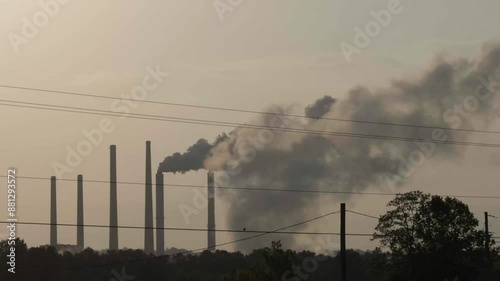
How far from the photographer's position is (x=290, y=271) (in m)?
99.8

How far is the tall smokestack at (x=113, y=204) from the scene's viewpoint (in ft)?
513

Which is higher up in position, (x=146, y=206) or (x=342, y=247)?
(x=146, y=206)

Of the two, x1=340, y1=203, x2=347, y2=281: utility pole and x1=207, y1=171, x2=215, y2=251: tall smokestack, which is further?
x1=207, y1=171, x2=215, y2=251: tall smokestack

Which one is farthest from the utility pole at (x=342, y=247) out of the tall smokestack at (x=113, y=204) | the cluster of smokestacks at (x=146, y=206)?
the tall smokestack at (x=113, y=204)

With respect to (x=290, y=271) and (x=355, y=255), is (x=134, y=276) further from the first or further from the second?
(x=290, y=271)

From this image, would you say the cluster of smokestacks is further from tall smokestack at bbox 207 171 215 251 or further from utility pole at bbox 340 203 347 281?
utility pole at bbox 340 203 347 281

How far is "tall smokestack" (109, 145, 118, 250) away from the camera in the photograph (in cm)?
15625

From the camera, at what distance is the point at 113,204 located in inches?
6235

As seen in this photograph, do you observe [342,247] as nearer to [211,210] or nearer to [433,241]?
[433,241]

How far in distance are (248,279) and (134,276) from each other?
224ft

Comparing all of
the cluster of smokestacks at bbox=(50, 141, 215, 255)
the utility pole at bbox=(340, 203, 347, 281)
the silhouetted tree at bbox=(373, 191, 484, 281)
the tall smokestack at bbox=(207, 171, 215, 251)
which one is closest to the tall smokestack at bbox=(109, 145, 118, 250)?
the cluster of smokestacks at bbox=(50, 141, 215, 255)

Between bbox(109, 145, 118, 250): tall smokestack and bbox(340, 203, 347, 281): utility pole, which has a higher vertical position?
bbox(109, 145, 118, 250): tall smokestack

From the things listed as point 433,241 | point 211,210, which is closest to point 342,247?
point 433,241

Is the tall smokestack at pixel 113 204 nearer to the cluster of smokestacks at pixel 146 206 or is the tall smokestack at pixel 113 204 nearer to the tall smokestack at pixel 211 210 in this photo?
the cluster of smokestacks at pixel 146 206
